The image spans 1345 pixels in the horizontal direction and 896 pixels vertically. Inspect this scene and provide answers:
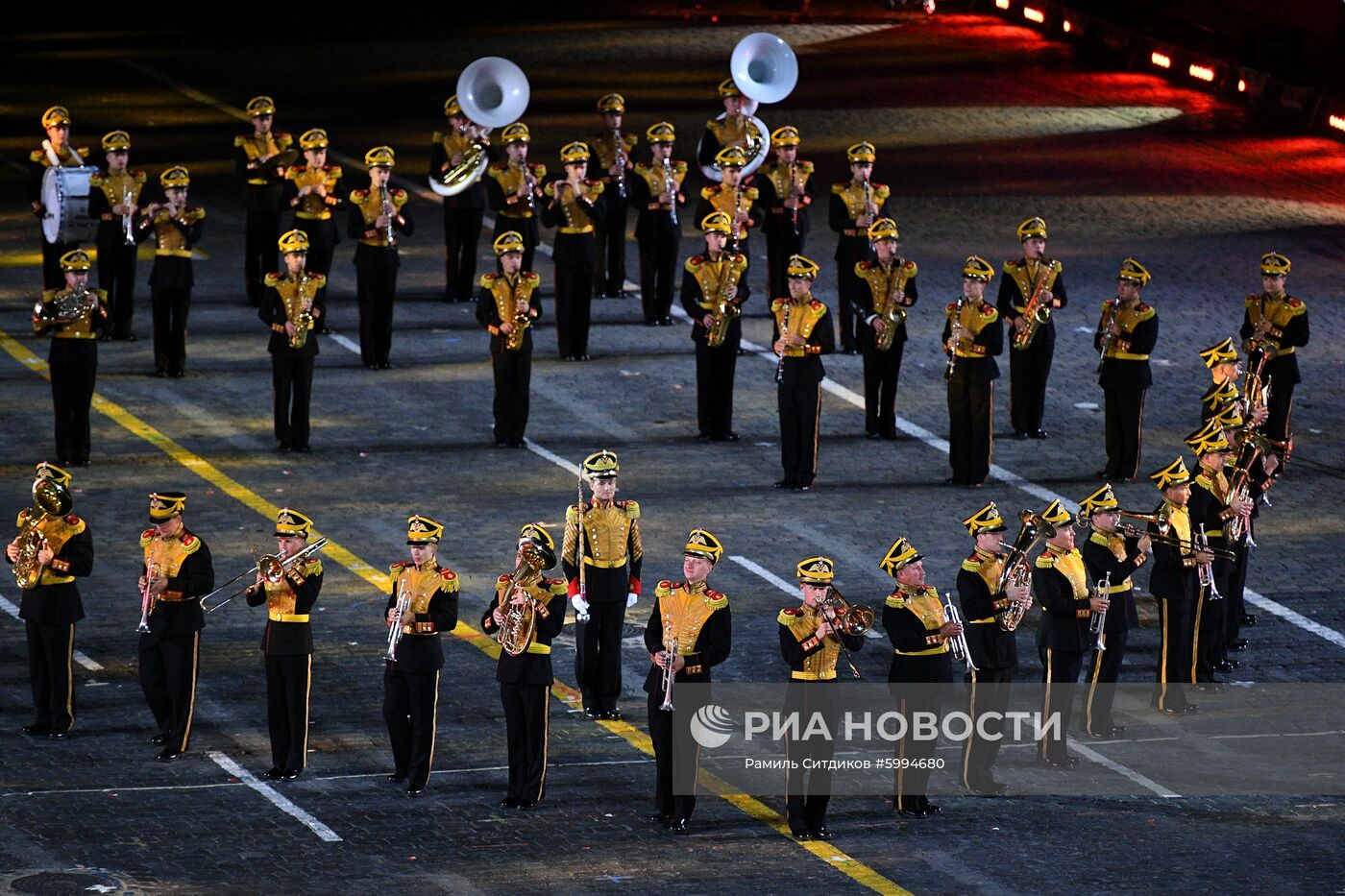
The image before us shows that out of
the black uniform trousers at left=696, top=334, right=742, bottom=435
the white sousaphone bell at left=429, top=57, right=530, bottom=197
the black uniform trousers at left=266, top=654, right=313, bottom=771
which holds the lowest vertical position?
the black uniform trousers at left=266, top=654, right=313, bottom=771

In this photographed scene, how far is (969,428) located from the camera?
82.4 feet

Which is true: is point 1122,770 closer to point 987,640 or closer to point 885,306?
point 987,640

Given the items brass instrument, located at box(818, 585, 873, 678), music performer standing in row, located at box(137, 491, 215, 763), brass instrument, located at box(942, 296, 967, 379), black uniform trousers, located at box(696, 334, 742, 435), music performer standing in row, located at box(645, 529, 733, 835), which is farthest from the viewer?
black uniform trousers, located at box(696, 334, 742, 435)

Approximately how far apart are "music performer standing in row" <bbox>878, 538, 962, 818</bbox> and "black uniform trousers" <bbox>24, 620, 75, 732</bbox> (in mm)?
5438

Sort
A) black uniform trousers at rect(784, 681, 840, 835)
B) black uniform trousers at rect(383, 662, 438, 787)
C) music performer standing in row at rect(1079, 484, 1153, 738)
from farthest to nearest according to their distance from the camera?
music performer standing in row at rect(1079, 484, 1153, 738) → black uniform trousers at rect(383, 662, 438, 787) → black uniform trousers at rect(784, 681, 840, 835)

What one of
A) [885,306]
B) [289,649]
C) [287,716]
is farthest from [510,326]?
[287,716]

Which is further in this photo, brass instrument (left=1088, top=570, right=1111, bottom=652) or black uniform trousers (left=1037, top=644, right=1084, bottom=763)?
brass instrument (left=1088, top=570, right=1111, bottom=652)

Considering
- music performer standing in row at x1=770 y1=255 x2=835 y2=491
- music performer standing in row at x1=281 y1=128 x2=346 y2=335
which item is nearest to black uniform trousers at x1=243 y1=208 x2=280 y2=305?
music performer standing in row at x1=281 y1=128 x2=346 y2=335

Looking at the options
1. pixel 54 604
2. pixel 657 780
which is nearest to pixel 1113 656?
pixel 657 780

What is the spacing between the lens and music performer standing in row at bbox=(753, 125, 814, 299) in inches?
1219

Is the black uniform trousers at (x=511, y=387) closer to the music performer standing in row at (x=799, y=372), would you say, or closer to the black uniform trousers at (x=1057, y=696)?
the music performer standing in row at (x=799, y=372)

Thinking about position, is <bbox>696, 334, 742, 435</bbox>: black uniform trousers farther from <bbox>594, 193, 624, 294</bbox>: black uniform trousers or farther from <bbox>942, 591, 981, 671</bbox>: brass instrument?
<bbox>942, 591, 981, 671</bbox>: brass instrument

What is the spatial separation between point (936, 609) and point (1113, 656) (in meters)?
1.95

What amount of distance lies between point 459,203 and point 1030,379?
26.0ft
